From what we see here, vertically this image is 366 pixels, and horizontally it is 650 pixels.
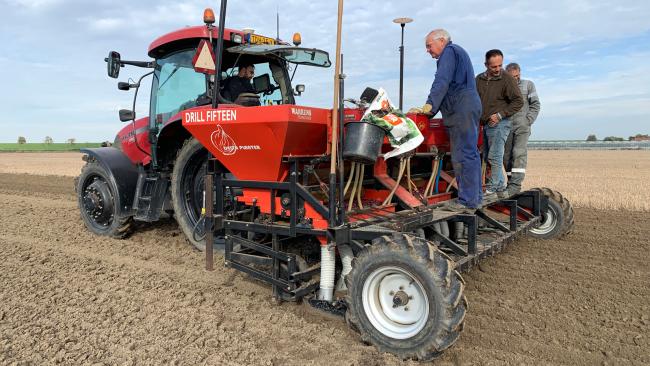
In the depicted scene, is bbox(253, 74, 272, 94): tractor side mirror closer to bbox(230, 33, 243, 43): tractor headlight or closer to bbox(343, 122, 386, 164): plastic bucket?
bbox(230, 33, 243, 43): tractor headlight

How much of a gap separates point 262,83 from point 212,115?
1.71 meters

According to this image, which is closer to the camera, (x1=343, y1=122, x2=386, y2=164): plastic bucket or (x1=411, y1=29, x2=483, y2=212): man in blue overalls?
(x1=343, y1=122, x2=386, y2=164): plastic bucket

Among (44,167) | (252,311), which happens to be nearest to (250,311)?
(252,311)

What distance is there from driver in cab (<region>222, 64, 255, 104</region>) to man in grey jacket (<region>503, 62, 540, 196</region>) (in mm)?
3195

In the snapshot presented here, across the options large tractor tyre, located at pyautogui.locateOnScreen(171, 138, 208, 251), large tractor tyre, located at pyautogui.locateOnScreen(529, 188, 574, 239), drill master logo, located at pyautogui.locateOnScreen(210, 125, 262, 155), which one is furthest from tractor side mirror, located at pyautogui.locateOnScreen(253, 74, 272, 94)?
large tractor tyre, located at pyautogui.locateOnScreen(529, 188, 574, 239)

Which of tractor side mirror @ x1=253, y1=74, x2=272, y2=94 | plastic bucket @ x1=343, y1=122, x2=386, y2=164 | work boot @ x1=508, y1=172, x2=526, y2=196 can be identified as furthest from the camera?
work boot @ x1=508, y1=172, x2=526, y2=196

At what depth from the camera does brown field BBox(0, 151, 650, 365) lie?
121 inches

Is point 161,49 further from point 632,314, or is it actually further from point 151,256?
point 632,314

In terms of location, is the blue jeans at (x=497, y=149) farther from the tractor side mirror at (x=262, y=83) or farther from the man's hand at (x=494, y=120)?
the tractor side mirror at (x=262, y=83)

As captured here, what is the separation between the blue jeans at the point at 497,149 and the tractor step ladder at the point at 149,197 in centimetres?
380

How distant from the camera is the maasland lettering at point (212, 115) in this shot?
3.82 meters

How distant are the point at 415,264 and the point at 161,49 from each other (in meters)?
4.11

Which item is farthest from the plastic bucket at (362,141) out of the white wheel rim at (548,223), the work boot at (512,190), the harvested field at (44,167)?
the harvested field at (44,167)

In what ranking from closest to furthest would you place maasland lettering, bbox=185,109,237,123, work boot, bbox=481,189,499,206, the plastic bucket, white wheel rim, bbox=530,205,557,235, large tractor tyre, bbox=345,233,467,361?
1. large tractor tyre, bbox=345,233,467,361
2. the plastic bucket
3. maasland lettering, bbox=185,109,237,123
4. work boot, bbox=481,189,499,206
5. white wheel rim, bbox=530,205,557,235
